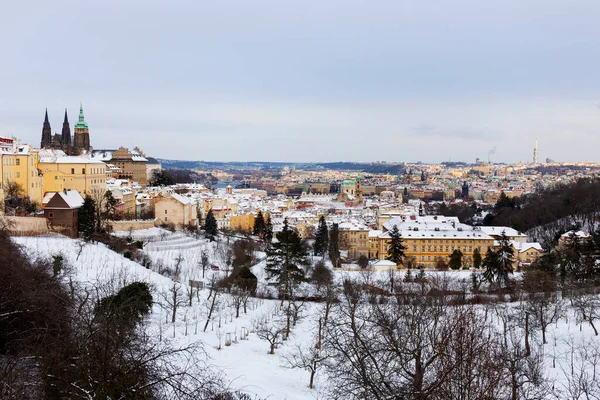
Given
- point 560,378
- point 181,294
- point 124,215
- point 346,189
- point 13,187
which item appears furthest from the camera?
point 346,189

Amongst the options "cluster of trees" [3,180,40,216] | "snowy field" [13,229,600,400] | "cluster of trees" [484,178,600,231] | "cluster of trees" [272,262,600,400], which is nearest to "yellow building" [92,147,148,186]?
"cluster of trees" [3,180,40,216]

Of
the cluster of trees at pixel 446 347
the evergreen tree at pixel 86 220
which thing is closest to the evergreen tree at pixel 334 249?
the cluster of trees at pixel 446 347

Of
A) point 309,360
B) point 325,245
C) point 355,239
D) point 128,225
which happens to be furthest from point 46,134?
→ point 309,360

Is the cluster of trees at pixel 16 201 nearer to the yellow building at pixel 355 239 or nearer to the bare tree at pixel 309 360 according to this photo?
the bare tree at pixel 309 360

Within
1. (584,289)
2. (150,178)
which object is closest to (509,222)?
(584,289)

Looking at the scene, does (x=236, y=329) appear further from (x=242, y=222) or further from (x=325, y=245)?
(x=242, y=222)

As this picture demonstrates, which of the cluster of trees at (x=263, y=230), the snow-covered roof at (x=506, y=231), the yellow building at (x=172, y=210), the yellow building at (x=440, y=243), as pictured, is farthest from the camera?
the cluster of trees at (x=263, y=230)

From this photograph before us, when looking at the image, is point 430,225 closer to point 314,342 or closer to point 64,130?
point 314,342
